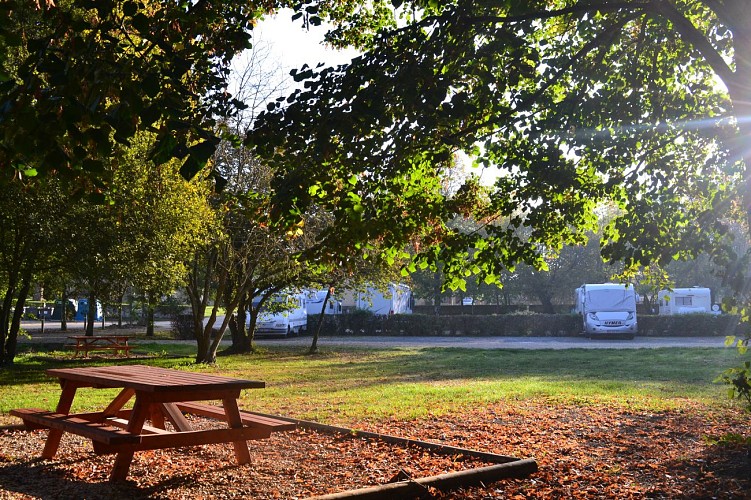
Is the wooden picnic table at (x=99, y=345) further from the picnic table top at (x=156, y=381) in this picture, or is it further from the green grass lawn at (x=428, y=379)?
the picnic table top at (x=156, y=381)

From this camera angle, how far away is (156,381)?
573 centimetres

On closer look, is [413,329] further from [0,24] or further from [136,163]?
[0,24]

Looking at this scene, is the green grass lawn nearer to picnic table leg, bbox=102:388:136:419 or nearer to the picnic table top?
picnic table leg, bbox=102:388:136:419

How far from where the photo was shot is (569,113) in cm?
764

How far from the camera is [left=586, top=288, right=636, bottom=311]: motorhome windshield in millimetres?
32903

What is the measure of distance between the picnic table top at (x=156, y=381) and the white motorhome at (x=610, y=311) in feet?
94.0

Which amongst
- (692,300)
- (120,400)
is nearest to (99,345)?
(120,400)

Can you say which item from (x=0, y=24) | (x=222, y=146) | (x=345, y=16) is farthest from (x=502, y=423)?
(x=222, y=146)

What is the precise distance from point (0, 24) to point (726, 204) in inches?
246

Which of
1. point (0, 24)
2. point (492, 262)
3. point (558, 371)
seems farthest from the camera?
point (558, 371)

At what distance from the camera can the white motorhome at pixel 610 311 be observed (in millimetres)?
32750

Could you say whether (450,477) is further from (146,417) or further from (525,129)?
(525,129)

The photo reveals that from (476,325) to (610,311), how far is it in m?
7.08

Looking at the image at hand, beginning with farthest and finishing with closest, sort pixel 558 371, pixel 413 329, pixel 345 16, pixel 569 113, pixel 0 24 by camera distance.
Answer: pixel 413 329, pixel 558 371, pixel 345 16, pixel 569 113, pixel 0 24
